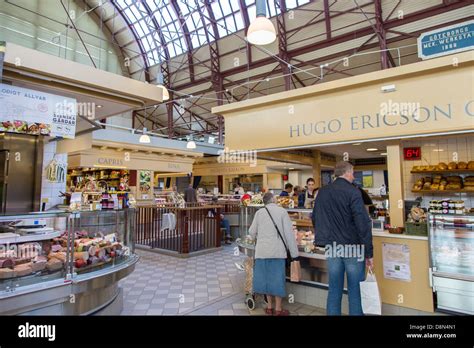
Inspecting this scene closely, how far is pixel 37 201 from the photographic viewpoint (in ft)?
17.1

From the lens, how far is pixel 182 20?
1680 cm

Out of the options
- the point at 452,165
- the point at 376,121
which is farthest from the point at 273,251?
the point at 452,165

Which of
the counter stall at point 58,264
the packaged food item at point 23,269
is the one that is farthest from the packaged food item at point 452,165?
the packaged food item at point 23,269

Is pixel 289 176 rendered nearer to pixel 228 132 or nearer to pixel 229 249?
pixel 229 249

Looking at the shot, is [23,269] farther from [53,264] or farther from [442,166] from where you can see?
[442,166]

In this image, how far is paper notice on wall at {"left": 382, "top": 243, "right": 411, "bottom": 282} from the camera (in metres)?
3.51

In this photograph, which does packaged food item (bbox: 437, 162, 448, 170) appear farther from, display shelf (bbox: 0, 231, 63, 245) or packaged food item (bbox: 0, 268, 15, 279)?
packaged food item (bbox: 0, 268, 15, 279)

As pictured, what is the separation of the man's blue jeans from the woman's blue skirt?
2.23ft

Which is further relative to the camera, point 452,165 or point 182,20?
point 182,20

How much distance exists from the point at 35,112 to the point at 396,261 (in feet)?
15.8

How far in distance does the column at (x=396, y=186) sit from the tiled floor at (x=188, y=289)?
163cm

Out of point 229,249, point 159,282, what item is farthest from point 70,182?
point 159,282

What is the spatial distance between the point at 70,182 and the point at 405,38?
1738 cm

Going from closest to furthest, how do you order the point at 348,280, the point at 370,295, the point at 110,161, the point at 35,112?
the point at 370,295
the point at 348,280
the point at 35,112
the point at 110,161
